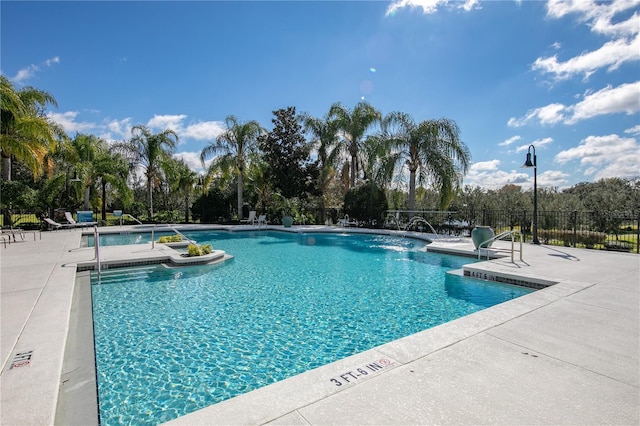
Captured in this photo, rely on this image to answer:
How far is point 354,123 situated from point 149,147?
1457 centimetres

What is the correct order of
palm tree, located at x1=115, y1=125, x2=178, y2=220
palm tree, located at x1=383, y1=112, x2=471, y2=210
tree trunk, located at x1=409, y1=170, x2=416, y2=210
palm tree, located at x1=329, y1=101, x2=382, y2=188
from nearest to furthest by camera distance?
palm tree, located at x1=383, y1=112, x2=471, y2=210, tree trunk, located at x1=409, y1=170, x2=416, y2=210, palm tree, located at x1=329, y1=101, x2=382, y2=188, palm tree, located at x1=115, y1=125, x2=178, y2=220

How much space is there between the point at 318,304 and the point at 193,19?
11.1 m

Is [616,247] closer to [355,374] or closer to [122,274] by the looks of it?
[355,374]

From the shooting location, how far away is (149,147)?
74.8ft

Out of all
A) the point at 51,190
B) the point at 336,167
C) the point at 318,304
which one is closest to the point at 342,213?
the point at 336,167

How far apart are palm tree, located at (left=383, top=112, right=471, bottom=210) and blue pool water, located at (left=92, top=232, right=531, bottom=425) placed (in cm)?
742

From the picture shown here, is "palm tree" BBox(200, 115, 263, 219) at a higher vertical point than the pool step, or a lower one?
higher

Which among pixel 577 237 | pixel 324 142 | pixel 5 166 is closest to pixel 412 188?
pixel 577 237

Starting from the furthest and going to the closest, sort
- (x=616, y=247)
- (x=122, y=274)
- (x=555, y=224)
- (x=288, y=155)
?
(x=288, y=155), (x=555, y=224), (x=616, y=247), (x=122, y=274)

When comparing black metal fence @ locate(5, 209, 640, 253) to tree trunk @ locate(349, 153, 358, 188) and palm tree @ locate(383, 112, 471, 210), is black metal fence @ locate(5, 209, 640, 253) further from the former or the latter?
tree trunk @ locate(349, 153, 358, 188)

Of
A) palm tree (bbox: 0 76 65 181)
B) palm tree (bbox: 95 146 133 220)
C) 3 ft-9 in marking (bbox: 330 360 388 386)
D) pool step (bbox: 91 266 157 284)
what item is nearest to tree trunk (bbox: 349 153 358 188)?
pool step (bbox: 91 266 157 284)

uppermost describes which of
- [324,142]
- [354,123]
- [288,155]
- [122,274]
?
[354,123]

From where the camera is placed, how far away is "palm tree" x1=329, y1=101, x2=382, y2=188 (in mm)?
20266

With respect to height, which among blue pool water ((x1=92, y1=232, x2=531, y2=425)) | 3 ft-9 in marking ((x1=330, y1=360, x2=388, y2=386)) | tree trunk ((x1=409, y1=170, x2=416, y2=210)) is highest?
tree trunk ((x1=409, y1=170, x2=416, y2=210))
